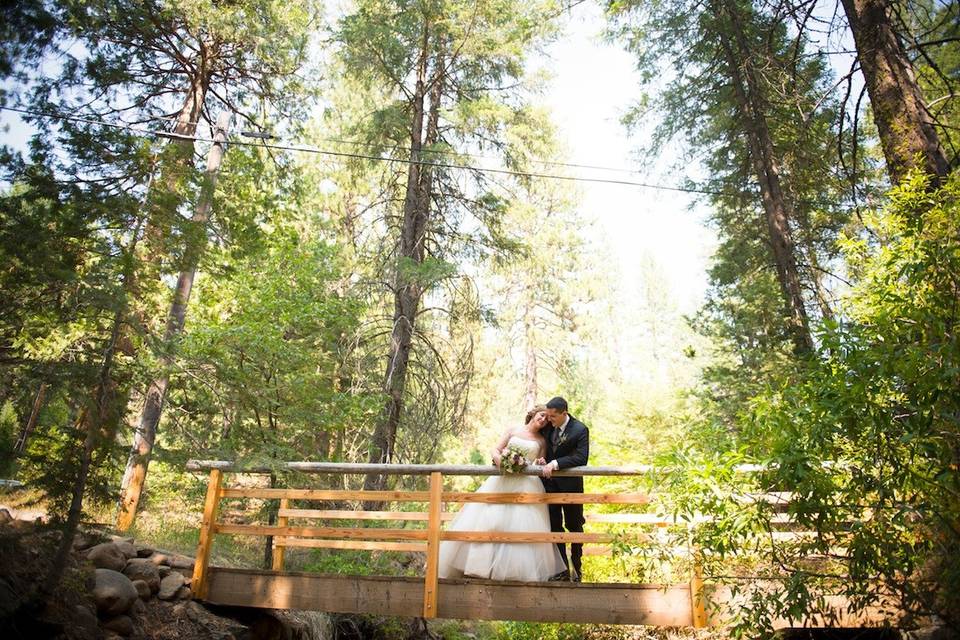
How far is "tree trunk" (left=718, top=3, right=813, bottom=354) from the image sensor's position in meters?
9.52

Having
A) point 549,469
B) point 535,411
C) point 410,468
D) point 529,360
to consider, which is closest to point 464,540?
point 410,468

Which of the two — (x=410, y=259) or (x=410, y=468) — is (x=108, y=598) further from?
(x=410, y=259)

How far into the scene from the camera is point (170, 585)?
5.54 m

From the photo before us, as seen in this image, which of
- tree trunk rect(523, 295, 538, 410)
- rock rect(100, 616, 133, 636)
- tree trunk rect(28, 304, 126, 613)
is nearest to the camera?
tree trunk rect(28, 304, 126, 613)

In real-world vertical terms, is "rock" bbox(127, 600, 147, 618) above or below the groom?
below

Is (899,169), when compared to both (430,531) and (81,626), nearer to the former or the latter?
(430,531)

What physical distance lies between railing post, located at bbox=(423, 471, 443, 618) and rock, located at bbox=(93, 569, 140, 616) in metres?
2.50

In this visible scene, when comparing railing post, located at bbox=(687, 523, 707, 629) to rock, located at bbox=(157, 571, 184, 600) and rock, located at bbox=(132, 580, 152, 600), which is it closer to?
rock, located at bbox=(157, 571, 184, 600)

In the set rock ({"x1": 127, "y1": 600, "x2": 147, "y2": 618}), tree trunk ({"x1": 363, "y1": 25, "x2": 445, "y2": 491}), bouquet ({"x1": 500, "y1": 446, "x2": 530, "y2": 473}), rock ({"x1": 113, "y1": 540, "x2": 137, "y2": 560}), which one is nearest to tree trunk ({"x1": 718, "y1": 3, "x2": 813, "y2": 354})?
tree trunk ({"x1": 363, "y1": 25, "x2": 445, "y2": 491})

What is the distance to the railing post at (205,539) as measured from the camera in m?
5.43

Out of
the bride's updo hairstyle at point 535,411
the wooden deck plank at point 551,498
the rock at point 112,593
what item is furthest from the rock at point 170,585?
the bride's updo hairstyle at point 535,411

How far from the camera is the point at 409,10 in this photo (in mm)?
10336

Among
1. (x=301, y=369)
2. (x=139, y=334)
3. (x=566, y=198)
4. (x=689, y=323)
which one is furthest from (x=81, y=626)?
(x=566, y=198)

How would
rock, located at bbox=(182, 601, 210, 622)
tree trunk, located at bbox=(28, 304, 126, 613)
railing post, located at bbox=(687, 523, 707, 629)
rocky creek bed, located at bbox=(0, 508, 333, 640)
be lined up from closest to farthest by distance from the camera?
rocky creek bed, located at bbox=(0, 508, 333, 640) → tree trunk, located at bbox=(28, 304, 126, 613) → railing post, located at bbox=(687, 523, 707, 629) → rock, located at bbox=(182, 601, 210, 622)
